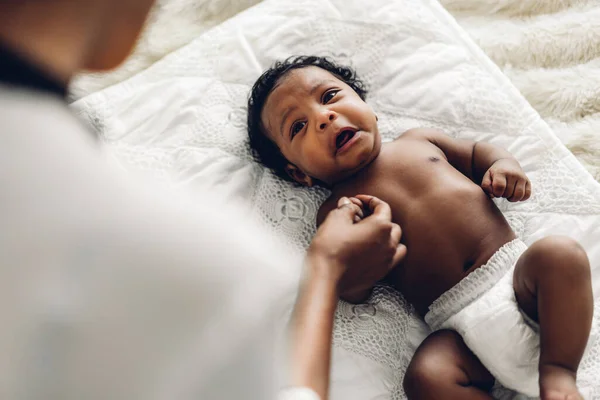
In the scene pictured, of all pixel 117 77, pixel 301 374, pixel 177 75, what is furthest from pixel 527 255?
pixel 117 77

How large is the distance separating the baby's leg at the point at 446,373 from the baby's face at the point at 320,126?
1.17 feet

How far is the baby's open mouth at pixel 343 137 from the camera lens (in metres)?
1.07

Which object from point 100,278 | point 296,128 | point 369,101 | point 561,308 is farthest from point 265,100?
point 100,278

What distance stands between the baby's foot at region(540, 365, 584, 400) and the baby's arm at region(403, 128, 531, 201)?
31 cm

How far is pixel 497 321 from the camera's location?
89 cm

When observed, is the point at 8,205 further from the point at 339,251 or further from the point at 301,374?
the point at 339,251

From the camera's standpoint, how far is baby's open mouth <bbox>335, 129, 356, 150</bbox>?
1070mm

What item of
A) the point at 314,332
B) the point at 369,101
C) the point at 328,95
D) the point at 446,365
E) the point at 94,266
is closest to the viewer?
the point at 94,266

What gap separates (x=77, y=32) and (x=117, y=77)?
3.55 ft

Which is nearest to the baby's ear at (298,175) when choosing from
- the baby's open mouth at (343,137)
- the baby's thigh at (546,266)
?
the baby's open mouth at (343,137)

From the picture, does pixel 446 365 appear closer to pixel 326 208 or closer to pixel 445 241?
pixel 445 241

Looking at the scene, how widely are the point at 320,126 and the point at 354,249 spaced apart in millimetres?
280

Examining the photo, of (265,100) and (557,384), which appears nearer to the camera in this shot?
(557,384)

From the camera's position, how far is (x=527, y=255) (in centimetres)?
89
